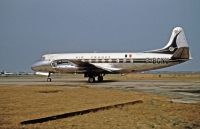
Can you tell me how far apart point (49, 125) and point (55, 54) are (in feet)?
134

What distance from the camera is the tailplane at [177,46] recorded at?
150 feet

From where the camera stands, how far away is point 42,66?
50781 millimetres

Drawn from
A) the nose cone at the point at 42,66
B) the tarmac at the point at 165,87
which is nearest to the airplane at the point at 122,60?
the nose cone at the point at 42,66

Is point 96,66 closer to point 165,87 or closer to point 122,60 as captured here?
point 122,60

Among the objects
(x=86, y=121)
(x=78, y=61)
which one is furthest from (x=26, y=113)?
(x=78, y=61)

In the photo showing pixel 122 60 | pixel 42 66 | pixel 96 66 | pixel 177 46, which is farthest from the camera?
pixel 42 66

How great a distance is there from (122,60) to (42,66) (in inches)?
456

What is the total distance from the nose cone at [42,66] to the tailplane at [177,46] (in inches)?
567

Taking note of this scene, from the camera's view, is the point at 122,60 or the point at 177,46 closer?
the point at 122,60

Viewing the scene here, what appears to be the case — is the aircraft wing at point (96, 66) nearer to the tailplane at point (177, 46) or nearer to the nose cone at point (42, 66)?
the nose cone at point (42, 66)

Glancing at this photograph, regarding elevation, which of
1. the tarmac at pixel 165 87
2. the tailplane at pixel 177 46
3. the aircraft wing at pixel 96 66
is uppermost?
the tailplane at pixel 177 46

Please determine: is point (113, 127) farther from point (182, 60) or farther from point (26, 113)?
point (182, 60)

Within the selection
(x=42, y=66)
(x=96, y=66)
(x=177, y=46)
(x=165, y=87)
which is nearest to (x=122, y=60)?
(x=96, y=66)

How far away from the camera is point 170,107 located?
15875mm
